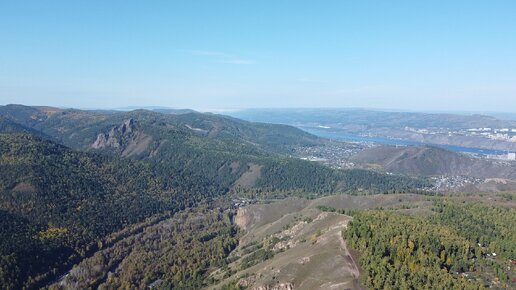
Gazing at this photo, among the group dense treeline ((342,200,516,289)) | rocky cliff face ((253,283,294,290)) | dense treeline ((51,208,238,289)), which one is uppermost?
dense treeline ((342,200,516,289))

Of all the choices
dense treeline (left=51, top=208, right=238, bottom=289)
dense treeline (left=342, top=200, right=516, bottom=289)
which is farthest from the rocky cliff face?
dense treeline (left=51, top=208, right=238, bottom=289)

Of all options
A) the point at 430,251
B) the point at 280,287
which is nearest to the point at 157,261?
the point at 280,287

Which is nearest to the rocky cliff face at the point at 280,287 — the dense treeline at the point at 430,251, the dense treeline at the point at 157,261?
the dense treeline at the point at 430,251

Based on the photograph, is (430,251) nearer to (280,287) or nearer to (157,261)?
(280,287)

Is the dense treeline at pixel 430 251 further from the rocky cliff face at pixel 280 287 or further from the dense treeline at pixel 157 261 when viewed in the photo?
the dense treeline at pixel 157 261

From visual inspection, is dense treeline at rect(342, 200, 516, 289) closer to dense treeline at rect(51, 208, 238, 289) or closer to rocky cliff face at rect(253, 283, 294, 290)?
rocky cliff face at rect(253, 283, 294, 290)

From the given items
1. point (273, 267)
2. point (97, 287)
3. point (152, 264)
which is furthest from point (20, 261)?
point (273, 267)

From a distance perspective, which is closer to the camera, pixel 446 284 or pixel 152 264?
pixel 446 284

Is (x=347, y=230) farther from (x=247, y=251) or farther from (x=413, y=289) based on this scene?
(x=247, y=251)

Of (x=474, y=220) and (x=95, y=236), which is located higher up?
(x=474, y=220)
